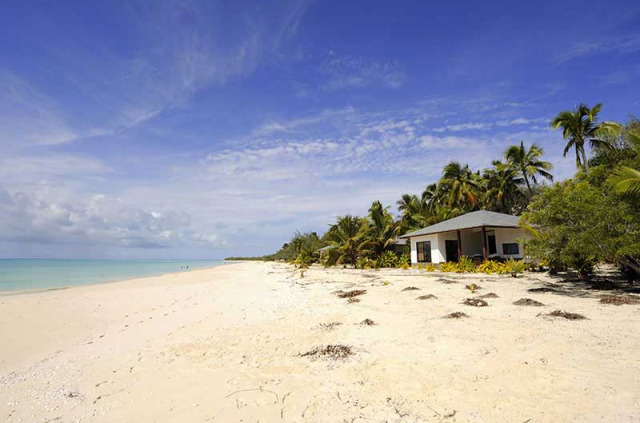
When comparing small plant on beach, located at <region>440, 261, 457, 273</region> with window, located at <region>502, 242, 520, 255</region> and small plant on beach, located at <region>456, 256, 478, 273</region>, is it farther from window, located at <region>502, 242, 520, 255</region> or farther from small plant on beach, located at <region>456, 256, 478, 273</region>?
window, located at <region>502, 242, 520, 255</region>

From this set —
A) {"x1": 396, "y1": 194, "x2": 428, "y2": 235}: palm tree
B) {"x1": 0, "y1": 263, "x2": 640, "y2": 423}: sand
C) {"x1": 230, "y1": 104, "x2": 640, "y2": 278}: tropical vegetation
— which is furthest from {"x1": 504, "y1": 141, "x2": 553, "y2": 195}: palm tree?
{"x1": 0, "y1": 263, "x2": 640, "y2": 423}: sand

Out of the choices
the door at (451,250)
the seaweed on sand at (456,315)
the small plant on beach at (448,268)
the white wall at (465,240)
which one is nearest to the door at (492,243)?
the white wall at (465,240)

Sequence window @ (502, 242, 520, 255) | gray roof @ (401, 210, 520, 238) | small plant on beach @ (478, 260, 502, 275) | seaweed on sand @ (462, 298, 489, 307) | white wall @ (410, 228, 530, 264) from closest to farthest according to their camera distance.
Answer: seaweed on sand @ (462, 298, 489, 307) < small plant on beach @ (478, 260, 502, 275) < gray roof @ (401, 210, 520, 238) < window @ (502, 242, 520, 255) < white wall @ (410, 228, 530, 264)

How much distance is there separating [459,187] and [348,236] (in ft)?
45.7

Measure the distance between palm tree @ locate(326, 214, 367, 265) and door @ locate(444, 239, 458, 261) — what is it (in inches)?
206

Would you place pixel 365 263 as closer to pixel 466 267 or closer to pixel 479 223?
pixel 466 267

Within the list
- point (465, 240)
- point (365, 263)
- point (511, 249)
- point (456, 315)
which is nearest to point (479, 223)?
point (511, 249)

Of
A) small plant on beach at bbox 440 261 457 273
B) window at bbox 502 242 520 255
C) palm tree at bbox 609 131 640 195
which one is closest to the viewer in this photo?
palm tree at bbox 609 131 640 195

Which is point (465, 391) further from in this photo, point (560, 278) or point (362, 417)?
point (560, 278)

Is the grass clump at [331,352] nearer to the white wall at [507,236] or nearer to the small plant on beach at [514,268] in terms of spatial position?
the small plant on beach at [514,268]

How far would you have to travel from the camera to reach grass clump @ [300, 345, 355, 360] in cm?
456

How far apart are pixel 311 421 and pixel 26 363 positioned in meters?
5.22

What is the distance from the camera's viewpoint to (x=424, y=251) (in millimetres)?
22406

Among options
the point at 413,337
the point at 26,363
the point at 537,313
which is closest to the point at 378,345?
the point at 413,337
